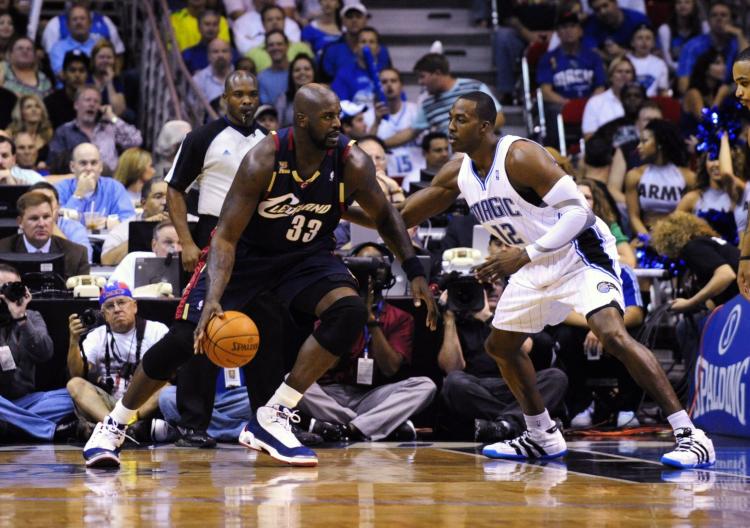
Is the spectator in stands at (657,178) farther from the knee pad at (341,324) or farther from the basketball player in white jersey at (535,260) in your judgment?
the knee pad at (341,324)

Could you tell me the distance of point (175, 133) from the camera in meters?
11.4

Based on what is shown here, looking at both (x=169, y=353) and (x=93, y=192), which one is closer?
(x=169, y=353)

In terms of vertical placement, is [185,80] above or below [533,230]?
above

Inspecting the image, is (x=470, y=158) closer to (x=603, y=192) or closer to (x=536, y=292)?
(x=536, y=292)

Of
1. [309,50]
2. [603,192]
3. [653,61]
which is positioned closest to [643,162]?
[603,192]

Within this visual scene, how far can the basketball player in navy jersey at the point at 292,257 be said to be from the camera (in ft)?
20.0

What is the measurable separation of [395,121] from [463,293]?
4666 millimetres

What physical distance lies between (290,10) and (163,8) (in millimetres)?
1591

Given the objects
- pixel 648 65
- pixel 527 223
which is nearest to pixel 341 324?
pixel 527 223

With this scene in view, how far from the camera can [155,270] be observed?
882 centimetres

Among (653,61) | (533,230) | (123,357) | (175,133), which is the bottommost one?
(123,357)

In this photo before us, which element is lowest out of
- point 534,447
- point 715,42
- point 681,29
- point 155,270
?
point 534,447

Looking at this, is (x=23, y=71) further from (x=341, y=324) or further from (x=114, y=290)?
(x=341, y=324)

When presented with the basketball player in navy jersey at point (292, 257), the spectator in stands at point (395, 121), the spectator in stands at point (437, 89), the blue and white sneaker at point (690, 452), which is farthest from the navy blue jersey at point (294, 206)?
the spectator in stands at point (395, 121)
